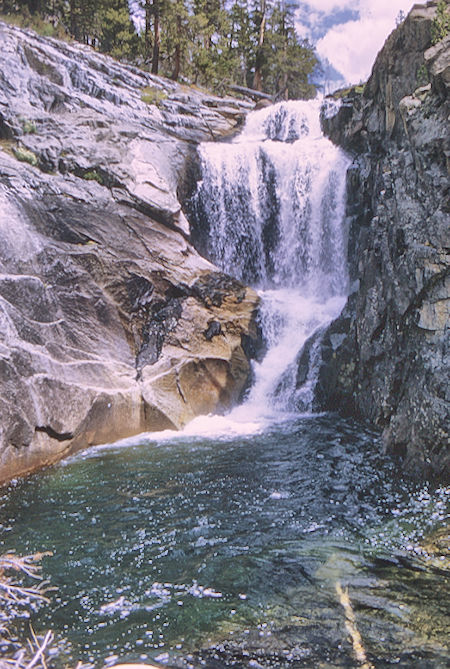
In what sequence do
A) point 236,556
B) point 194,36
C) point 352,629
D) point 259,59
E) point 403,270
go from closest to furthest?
point 352,629, point 236,556, point 403,270, point 194,36, point 259,59

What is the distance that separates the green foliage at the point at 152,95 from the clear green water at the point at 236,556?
700 inches

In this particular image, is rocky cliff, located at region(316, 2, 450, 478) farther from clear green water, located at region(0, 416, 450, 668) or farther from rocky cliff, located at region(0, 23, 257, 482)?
rocky cliff, located at region(0, 23, 257, 482)

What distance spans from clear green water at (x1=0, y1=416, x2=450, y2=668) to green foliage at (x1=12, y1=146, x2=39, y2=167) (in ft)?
34.3

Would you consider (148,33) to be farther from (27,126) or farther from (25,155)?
(25,155)

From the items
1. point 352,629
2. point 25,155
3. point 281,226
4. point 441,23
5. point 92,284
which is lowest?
point 352,629

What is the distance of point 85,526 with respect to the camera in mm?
8883

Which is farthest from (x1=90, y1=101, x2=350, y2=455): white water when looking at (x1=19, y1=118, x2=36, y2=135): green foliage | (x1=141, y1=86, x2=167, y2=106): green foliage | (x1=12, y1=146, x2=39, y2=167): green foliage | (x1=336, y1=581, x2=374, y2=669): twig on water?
(x1=336, y1=581, x2=374, y2=669): twig on water

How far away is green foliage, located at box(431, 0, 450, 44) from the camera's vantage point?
13.6 meters

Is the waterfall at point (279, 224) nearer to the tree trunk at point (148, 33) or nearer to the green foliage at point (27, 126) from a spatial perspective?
the green foliage at point (27, 126)

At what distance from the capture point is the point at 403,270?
12.4 meters

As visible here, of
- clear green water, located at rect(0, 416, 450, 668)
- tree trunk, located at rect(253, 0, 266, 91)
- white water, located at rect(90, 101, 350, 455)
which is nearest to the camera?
clear green water, located at rect(0, 416, 450, 668)

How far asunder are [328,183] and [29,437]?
14.9 m

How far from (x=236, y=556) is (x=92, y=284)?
1011 centimetres

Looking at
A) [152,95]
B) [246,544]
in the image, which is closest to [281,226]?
[152,95]
